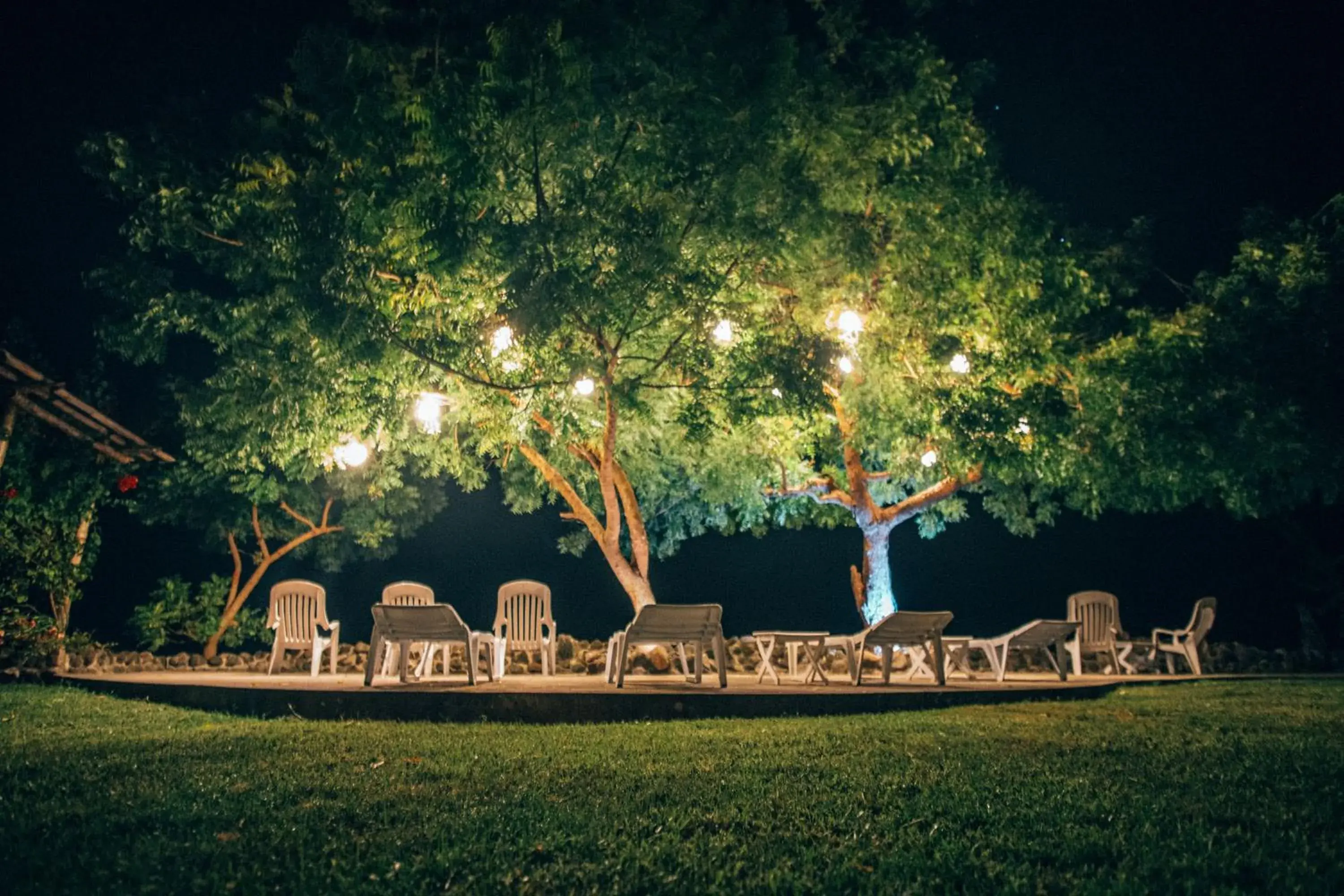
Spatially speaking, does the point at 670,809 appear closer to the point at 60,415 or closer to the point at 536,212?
the point at 536,212

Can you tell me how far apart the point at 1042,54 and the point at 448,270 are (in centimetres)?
1291

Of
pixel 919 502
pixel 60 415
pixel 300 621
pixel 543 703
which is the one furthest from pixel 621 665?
pixel 919 502

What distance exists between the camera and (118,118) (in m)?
11.5

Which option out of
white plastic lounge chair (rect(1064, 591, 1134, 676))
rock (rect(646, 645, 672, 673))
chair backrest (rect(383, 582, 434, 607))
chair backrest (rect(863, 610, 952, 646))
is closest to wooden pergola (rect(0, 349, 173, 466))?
chair backrest (rect(383, 582, 434, 607))

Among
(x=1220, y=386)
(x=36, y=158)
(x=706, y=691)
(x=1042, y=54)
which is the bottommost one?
(x=706, y=691)

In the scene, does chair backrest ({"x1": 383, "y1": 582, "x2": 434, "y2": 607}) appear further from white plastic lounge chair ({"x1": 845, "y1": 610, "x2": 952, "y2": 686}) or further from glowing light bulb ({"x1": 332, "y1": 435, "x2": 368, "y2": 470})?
white plastic lounge chair ({"x1": 845, "y1": 610, "x2": 952, "y2": 686})

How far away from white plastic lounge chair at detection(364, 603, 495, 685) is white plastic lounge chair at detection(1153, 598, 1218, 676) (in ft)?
33.4

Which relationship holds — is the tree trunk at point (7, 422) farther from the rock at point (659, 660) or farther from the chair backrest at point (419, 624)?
the rock at point (659, 660)

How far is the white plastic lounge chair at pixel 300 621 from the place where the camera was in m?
10.9

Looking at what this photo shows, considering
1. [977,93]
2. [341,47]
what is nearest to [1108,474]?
[977,93]

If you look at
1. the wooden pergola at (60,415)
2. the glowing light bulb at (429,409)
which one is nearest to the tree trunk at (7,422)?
the wooden pergola at (60,415)

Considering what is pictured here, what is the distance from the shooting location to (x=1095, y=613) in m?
13.1

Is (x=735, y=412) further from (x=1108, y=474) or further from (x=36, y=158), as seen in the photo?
(x=36, y=158)

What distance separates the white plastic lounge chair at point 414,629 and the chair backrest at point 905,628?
4.05 meters
